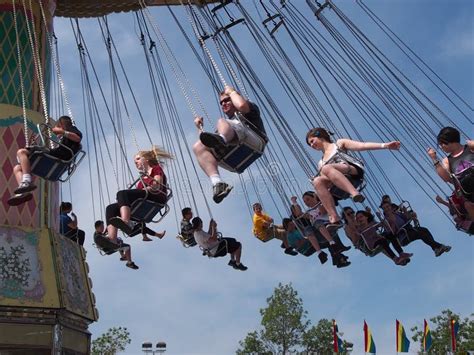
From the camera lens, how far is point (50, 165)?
9633 millimetres

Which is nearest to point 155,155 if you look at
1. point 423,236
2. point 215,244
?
point 215,244

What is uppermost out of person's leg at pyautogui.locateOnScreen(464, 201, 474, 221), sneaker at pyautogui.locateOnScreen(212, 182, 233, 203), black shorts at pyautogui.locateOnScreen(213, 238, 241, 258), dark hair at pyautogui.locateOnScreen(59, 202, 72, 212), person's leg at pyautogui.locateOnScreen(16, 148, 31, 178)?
dark hair at pyautogui.locateOnScreen(59, 202, 72, 212)

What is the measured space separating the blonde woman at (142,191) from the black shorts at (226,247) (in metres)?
1.75

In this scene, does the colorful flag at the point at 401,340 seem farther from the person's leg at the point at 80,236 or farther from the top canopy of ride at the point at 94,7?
the person's leg at the point at 80,236

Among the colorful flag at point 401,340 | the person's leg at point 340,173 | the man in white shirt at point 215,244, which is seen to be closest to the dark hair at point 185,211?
the man in white shirt at point 215,244

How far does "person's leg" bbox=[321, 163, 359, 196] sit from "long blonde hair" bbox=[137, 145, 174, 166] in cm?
227

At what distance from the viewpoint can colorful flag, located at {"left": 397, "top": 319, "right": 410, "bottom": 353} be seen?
2919 centimetres

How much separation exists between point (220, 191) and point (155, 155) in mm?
2151

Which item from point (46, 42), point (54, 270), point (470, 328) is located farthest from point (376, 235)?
point (470, 328)

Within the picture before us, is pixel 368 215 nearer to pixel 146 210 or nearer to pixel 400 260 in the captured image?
pixel 400 260

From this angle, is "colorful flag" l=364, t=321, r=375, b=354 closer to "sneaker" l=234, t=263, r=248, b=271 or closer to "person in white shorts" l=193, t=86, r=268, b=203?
"sneaker" l=234, t=263, r=248, b=271

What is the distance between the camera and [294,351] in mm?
38000

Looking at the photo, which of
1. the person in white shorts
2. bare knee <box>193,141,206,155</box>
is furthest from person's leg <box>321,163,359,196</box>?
bare knee <box>193,141,206,155</box>

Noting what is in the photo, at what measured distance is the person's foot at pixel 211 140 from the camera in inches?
362
